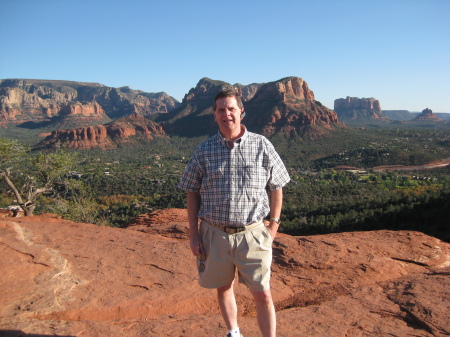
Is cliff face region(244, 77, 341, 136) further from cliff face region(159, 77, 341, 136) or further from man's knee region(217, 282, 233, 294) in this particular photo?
man's knee region(217, 282, 233, 294)

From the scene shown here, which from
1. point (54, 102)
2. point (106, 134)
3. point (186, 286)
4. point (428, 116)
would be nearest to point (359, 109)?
point (428, 116)

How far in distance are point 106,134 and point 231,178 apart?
321ft

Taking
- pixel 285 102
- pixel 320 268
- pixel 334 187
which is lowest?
pixel 334 187

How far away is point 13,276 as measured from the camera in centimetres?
422

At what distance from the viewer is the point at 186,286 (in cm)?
450

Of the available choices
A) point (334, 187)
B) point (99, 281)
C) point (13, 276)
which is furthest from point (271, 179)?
point (334, 187)

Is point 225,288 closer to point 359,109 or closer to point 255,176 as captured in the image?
point 255,176

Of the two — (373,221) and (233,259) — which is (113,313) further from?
(373,221)

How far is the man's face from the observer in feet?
9.15

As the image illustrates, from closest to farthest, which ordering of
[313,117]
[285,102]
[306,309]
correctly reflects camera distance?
1. [306,309]
2. [313,117]
3. [285,102]

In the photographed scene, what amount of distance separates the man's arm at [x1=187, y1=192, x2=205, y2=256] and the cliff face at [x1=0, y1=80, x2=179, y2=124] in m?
147

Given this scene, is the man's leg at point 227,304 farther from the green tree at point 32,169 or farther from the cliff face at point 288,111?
the cliff face at point 288,111

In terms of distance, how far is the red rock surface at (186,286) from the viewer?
11.4 feet

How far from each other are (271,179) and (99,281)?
3156 mm
